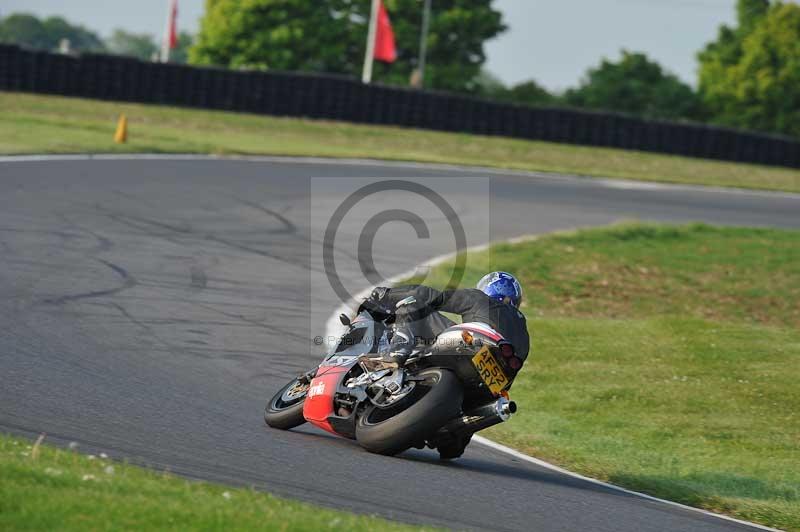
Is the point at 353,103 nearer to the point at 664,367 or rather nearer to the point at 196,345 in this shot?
the point at 664,367

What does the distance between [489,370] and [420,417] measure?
1.63 ft

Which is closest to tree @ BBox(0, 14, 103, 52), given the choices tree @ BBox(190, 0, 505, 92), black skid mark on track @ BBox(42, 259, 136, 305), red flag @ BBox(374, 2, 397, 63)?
tree @ BBox(190, 0, 505, 92)

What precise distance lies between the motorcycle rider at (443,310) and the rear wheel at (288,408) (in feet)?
2.16

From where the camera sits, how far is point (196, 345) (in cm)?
1038

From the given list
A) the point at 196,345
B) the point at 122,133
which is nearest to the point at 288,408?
the point at 196,345

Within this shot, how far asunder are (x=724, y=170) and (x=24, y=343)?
2986 centimetres

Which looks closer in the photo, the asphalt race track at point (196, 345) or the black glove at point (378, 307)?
the asphalt race track at point (196, 345)

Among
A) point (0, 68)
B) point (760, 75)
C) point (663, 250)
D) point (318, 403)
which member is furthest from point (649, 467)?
point (760, 75)

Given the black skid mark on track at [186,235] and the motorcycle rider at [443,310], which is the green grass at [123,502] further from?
the black skid mark on track at [186,235]

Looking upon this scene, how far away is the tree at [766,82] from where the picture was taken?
66.3 meters

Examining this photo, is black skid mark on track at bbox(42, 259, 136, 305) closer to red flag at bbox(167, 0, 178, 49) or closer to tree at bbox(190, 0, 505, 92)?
red flag at bbox(167, 0, 178, 49)

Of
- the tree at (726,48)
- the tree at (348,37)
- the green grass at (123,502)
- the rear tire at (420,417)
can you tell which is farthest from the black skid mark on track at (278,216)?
the tree at (726,48)

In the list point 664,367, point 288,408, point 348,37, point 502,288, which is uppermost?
point 348,37

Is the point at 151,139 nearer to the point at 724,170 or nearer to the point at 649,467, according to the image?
the point at 724,170
